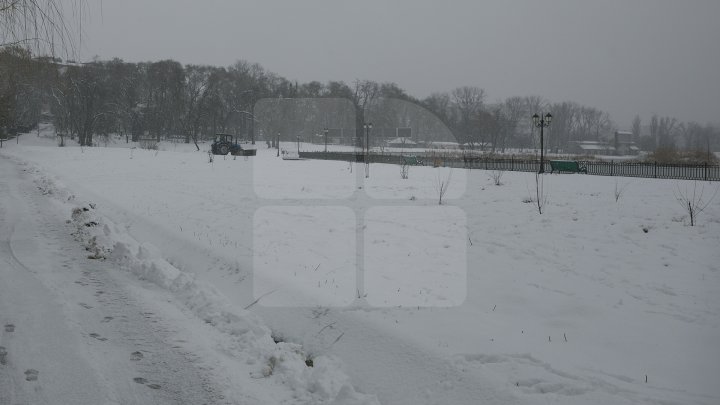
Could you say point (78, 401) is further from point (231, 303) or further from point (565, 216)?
point (565, 216)

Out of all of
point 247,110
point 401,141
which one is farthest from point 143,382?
point 401,141

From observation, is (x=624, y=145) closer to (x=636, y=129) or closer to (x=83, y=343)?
(x=636, y=129)

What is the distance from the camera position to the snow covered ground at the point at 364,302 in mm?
3988

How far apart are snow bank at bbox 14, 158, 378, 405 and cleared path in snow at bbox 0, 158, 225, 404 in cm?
43

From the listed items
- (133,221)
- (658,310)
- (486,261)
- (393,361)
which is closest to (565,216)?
(486,261)

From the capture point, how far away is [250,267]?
7.29 m

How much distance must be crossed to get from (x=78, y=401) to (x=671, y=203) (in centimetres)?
1398

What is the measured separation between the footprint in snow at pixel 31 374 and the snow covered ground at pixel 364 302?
6cm

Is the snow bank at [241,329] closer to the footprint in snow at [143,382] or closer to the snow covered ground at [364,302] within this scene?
the snow covered ground at [364,302]

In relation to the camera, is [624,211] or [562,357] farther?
[624,211]

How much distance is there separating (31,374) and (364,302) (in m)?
3.46

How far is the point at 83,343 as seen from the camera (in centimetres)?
440

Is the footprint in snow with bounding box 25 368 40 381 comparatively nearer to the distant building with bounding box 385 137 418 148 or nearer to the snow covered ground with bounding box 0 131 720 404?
the snow covered ground with bounding box 0 131 720 404

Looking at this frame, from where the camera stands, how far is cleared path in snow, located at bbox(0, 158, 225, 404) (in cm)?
364
